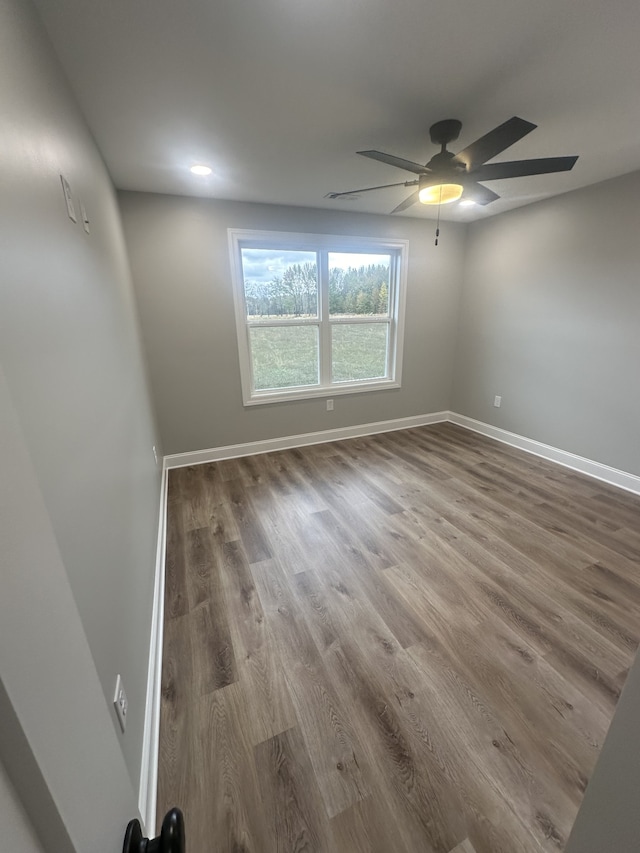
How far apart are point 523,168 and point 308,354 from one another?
2.40 metres

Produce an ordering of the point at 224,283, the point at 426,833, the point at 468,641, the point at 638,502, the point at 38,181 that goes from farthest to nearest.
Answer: the point at 224,283
the point at 638,502
the point at 468,641
the point at 426,833
the point at 38,181

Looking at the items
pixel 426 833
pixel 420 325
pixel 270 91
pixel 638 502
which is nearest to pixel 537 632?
pixel 426 833

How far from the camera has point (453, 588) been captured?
1.91 meters

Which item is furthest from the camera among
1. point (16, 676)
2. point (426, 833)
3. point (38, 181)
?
point (426, 833)

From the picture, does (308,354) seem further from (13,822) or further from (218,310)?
(13,822)

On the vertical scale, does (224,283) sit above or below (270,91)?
below

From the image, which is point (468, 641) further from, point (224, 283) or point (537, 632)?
point (224, 283)

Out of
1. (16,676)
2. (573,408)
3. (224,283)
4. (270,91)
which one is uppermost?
(270,91)

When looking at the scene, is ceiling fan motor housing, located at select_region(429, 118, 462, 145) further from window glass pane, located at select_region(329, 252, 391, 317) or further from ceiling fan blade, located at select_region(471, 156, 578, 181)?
window glass pane, located at select_region(329, 252, 391, 317)

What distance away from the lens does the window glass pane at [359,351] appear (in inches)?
152

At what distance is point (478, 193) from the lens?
2.10 metres

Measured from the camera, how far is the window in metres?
3.36

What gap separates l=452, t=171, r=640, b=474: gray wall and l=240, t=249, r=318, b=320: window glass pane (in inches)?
78.6

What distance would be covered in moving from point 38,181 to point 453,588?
7.83 ft
